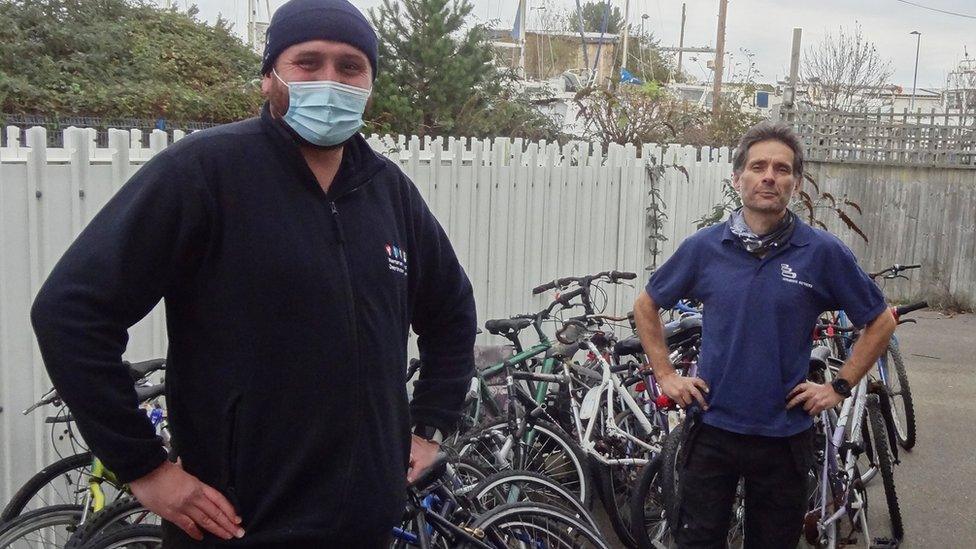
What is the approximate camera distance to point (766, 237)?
143 inches

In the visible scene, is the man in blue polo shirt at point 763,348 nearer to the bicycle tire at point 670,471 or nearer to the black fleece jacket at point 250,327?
the bicycle tire at point 670,471

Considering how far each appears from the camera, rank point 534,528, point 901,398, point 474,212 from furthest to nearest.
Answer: point 901,398
point 474,212
point 534,528

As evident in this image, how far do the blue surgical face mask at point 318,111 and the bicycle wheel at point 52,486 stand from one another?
2172mm

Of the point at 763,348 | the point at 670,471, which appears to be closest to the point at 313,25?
the point at 763,348

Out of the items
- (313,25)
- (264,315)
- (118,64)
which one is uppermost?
(118,64)

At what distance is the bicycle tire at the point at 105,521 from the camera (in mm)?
3463

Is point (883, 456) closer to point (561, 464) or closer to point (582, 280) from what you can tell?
point (561, 464)

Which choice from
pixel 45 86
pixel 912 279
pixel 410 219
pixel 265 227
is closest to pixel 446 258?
pixel 410 219

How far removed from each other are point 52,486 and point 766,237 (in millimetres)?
3090

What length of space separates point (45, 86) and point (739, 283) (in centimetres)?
1531

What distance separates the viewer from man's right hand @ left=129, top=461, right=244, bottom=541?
6.61ft

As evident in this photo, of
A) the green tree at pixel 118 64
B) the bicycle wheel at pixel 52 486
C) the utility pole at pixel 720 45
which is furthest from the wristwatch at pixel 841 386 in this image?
the utility pole at pixel 720 45

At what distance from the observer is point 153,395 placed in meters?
3.63

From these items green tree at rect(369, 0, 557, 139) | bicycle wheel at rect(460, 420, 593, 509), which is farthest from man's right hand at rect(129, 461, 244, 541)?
green tree at rect(369, 0, 557, 139)
